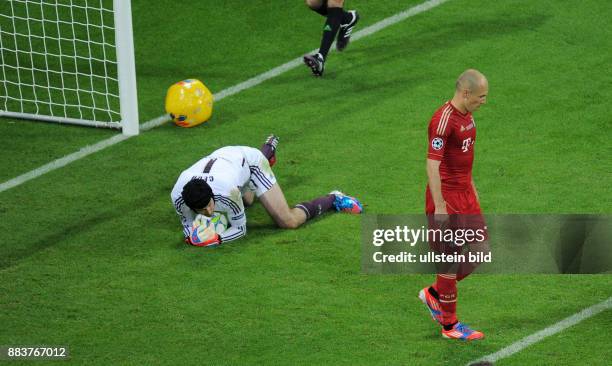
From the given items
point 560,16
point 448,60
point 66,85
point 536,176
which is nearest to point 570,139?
point 536,176

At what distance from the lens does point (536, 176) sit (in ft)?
34.2

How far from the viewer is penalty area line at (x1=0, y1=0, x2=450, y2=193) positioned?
35.4ft

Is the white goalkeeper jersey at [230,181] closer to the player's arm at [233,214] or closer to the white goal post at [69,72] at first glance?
the player's arm at [233,214]

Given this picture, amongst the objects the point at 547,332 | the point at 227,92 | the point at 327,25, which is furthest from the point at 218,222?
the point at 327,25

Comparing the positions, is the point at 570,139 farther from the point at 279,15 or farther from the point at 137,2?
the point at 137,2

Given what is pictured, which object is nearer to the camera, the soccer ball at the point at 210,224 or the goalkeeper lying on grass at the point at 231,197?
the goalkeeper lying on grass at the point at 231,197

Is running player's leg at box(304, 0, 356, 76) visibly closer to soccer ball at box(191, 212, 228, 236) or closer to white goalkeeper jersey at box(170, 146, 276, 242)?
white goalkeeper jersey at box(170, 146, 276, 242)

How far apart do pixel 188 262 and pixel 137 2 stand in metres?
6.59

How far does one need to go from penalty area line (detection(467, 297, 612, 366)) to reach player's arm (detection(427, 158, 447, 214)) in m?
1.09

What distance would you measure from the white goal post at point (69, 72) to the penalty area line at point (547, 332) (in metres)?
5.27

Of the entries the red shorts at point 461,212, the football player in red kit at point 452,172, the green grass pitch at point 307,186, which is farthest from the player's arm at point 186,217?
the red shorts at point 461,212

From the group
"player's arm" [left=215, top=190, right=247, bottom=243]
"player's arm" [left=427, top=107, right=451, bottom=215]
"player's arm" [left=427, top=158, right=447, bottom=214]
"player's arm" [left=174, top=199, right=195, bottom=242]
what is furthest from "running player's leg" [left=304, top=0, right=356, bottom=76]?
"player's arm" [left=427, top=158, right=447, bottom=214]

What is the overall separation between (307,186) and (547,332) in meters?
3.18

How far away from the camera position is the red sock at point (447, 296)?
7.55m
